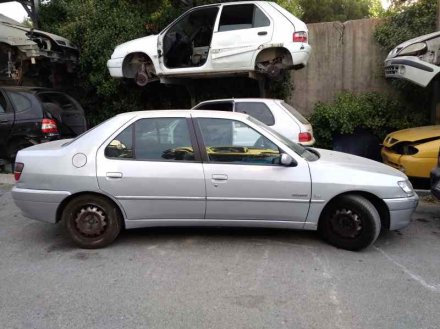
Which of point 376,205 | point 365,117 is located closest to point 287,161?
point 376,205

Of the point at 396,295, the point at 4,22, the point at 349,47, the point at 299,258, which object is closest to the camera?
the point at 396,295

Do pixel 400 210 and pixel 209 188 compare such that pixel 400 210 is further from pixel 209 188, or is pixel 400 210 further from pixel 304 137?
pixel 304 137

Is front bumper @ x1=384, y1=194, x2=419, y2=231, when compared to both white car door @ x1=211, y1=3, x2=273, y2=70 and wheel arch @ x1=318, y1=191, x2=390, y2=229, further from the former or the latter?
white car door @ x1=211, y1=3, x2=273, y2=70

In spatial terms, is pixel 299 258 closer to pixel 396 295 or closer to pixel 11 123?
pixel 396 295

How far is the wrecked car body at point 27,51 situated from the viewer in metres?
9.81

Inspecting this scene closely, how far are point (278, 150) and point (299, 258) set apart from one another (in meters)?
1.13

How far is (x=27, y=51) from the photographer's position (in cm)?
987

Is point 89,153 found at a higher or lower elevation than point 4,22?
lower

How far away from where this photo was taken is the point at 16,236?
546 centimetres

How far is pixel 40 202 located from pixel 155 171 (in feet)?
4.21

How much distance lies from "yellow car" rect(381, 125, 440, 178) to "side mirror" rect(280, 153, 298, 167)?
A: 118 inches

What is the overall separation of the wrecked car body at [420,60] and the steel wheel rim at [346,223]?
4.12m

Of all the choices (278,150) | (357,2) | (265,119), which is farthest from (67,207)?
(357,2)

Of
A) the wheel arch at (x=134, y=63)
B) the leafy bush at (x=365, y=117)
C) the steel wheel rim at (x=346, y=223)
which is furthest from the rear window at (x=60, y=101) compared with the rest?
the steel wheel rim at (x=346, y=223)
